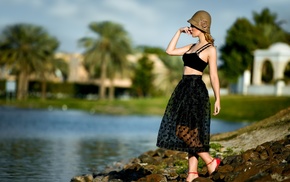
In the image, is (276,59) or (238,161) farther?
(276,59)

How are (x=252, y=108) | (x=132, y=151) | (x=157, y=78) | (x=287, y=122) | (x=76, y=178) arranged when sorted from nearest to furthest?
(x=76, y=178) < (x=287, y=122) < (x=132, y=151) < (x=252, y=108) < (x=157, y=78)

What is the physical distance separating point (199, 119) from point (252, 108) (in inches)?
1692

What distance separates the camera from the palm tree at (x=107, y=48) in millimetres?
66562

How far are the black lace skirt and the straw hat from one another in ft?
1.86

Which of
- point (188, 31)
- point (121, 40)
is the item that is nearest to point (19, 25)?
point (121, 40)

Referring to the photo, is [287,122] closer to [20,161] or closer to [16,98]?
[20,161]

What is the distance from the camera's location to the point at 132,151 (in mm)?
18344

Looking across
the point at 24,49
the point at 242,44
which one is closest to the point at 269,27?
the point at 242,44

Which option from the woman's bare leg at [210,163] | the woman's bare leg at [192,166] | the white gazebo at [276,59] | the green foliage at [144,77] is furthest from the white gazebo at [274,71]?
the woman's bare leg at [192,166]

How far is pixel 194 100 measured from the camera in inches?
318

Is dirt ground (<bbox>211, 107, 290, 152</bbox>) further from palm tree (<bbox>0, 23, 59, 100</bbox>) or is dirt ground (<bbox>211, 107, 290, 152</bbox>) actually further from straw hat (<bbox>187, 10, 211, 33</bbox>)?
palm tree (<bbox>0, 23, 59, 100</bbox>)

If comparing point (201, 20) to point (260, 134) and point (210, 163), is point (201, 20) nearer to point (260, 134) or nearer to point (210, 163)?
point (210, 163)

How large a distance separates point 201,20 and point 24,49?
194ft

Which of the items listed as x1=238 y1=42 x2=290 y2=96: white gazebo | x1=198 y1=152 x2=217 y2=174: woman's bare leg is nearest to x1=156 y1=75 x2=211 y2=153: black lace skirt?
x1=198 y1=152 x2=217 y2=174: woman's bare leg
